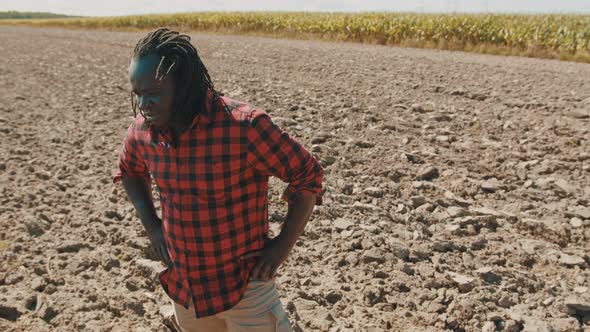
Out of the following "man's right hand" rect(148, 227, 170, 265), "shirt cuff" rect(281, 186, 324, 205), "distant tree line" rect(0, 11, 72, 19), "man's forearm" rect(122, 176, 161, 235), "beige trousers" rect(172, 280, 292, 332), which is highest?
"distant tree line" rect(0, 11, 72, 19)

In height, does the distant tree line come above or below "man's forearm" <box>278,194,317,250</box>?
above

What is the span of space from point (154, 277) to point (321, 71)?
9.13 meters

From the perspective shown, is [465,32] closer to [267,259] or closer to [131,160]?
[131,160]

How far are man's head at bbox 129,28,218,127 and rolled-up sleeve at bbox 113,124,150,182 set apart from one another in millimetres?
309

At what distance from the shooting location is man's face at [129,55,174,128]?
1968mm

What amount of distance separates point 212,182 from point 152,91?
375 millimetres

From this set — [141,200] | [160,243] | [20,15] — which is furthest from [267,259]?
[20,15]

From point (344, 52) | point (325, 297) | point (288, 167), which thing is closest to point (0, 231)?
point (325, 297)

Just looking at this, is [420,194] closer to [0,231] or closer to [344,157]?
[344,157]

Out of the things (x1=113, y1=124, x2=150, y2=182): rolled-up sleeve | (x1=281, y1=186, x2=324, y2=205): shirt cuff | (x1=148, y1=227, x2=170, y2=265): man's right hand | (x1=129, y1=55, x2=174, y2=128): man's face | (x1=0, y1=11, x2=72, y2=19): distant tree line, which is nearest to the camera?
(x1=129, y1=55, x2=174, y2=128): man's face

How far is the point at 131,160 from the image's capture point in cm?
241

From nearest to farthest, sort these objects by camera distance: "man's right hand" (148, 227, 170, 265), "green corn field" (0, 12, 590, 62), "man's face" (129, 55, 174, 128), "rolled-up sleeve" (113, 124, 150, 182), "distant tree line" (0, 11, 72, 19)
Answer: "man's face" (129, 55, 174, 128) < "rolled-up sleeve" (113, 124, 150, 182) < "man's right hand" (148, 227, 170, 265) < "green corn field" (0, 12, 590, 62) < "distant tree line" (0, 11, 72, 19)

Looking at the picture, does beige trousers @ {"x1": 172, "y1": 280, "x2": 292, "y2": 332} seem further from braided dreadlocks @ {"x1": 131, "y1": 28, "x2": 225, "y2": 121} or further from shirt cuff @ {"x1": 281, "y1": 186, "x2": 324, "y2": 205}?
braided dreadlocks @ {"x1": 131, "y1": 28, "x2": 225, "y2": 121}

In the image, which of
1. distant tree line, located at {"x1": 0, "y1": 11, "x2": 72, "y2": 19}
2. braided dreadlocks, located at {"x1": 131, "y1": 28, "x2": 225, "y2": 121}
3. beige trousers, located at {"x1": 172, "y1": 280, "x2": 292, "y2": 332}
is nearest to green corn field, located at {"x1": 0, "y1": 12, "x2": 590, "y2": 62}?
beige trousers, located at {"x1": 172, "y1": 280, "x2": 292, "y2": 332}
